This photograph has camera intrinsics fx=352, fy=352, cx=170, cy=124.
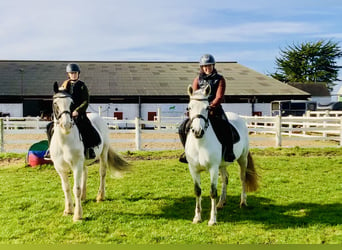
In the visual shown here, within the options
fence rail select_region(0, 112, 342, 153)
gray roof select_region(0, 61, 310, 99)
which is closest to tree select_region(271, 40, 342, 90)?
gray roof select_region(0, 61, 310, 99)

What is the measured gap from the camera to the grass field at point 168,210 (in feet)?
16.4

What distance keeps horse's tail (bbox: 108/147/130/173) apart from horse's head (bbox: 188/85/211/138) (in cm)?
293

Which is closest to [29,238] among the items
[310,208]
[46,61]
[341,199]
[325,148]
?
[310,208]

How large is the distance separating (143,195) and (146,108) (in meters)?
25.0

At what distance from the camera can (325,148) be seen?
47.3 feet

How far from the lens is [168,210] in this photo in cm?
638

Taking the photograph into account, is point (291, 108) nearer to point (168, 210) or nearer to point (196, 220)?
point (168, 210)

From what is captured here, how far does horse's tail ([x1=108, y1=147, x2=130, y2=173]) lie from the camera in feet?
25.1

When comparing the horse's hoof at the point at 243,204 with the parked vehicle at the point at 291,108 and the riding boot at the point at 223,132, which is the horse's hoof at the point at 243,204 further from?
the parked vehicle at the point at 291,108

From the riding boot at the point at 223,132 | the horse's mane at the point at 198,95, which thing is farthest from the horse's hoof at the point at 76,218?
the horse's mane at the point at 198,95

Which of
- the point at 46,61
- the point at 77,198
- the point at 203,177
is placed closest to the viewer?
the point at 77,198

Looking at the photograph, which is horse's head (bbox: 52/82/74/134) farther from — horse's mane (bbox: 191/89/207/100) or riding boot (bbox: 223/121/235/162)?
riding boot (bbox: 223/121/235/162)

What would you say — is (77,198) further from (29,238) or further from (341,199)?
(341,199)

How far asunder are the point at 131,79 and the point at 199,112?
3236cm
